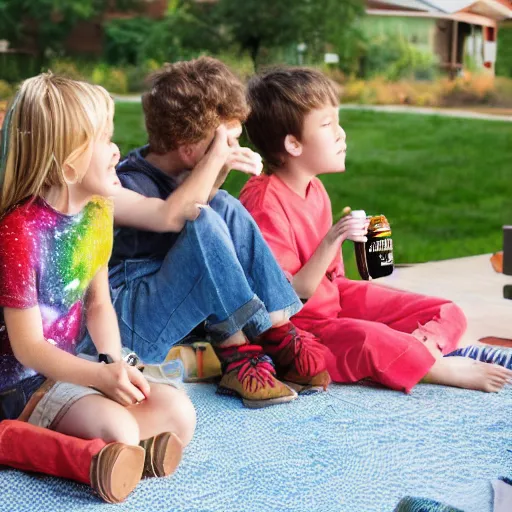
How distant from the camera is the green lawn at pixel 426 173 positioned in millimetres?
6379

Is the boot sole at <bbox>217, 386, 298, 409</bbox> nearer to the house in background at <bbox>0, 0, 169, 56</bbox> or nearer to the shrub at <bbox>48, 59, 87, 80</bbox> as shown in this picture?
the shrub at <bbox>48, 59, 87, 80</bbox>

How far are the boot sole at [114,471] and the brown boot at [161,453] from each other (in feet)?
0.36

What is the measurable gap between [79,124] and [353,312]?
1348mm

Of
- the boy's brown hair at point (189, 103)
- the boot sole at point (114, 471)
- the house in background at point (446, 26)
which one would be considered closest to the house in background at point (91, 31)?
the house in background at point (446, 26)

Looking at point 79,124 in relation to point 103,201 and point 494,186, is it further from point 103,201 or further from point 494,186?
point 494,186

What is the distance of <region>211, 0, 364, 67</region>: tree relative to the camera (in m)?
6.30

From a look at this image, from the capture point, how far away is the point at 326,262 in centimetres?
274

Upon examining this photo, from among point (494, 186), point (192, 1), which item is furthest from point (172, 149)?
point (494, 186)

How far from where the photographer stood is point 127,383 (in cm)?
197

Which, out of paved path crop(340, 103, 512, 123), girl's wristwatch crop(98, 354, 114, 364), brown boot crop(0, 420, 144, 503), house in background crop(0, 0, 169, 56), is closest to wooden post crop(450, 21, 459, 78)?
paved path crop(340, 103, 512, 123)

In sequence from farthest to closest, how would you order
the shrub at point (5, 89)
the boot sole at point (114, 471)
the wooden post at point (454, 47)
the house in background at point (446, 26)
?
the wooden post at point (454, 47), the house in background at point (446, 26), the shrub at point (5, 89), the boot sole at point (114, 471)

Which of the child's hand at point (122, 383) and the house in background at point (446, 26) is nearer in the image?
the child's hand at point (122, 383)

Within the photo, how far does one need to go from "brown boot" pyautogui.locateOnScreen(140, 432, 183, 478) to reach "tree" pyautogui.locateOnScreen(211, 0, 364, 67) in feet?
15.0

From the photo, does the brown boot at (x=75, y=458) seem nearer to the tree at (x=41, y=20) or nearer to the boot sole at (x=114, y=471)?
the boot sole at (x=114, y=471)
